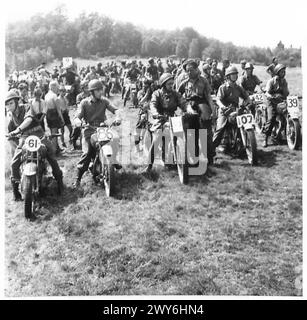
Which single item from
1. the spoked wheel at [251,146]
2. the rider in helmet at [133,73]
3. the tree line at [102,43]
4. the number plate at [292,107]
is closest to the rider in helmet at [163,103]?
the spoked wheel at [251,146]

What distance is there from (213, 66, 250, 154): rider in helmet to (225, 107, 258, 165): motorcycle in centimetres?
14

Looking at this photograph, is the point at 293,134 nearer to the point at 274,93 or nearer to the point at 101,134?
the point at 274,93

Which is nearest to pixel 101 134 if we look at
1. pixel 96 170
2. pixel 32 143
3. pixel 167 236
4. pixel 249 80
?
pixel 96 170

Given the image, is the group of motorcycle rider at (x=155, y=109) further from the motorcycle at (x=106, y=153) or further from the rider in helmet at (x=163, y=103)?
the motorcycle at (x=106, y=153)

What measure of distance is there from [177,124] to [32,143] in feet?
9.15

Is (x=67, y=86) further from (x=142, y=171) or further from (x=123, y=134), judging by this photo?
(x=142, y=171)

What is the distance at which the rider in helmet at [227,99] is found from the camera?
30.9ft

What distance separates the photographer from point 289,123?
32.5ft

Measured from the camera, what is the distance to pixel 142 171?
9188 mm

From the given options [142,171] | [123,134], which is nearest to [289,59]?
[142,171]

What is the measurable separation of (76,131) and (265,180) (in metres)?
5.78

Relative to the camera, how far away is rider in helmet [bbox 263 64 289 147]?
33.9 feet

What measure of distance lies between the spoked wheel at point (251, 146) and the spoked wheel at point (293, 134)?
127cm

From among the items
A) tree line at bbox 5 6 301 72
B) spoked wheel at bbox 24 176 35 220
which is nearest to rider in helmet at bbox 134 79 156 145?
tree line at bbox 5 6 301 72
